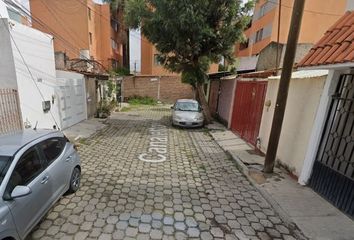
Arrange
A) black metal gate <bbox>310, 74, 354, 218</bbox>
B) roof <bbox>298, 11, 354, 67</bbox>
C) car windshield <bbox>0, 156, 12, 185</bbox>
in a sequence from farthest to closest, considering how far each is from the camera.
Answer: black metal gate <bbox>310, 74, 354, 218</bbox>
roof <bbox>298, 11, 354, 67</bbox>
car windshield <bbox>0, 156, 12, 185</bbox>

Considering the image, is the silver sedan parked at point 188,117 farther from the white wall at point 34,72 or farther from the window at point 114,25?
the window at point 114,25

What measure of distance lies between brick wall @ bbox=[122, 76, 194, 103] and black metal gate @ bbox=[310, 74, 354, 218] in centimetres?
1992

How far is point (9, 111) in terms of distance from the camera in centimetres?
648

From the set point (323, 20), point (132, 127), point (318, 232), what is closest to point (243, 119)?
point (132, 127)

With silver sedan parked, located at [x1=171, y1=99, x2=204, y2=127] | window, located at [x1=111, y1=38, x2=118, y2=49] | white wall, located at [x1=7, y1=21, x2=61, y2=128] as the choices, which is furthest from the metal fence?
window, located at [x1=111, y1=38, x2=118, y2=49]

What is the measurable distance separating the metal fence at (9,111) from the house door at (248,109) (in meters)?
8.01

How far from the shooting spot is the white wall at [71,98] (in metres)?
10.1

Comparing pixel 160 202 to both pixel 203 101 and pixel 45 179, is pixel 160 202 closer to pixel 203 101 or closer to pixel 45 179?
pixel 45 179

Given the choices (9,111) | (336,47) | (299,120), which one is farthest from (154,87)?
(336,47)

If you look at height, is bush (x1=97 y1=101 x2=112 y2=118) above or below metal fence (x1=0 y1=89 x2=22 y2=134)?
below

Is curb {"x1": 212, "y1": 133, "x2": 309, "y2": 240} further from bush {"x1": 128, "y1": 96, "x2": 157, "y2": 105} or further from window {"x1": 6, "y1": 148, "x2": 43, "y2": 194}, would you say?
bush {"x1": 128, "y1": 96, "x2": 157, "y2": 105}

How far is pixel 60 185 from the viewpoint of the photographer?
13.3ft

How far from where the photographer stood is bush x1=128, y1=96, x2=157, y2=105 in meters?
23.3

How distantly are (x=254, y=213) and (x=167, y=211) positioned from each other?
164 centimetres
